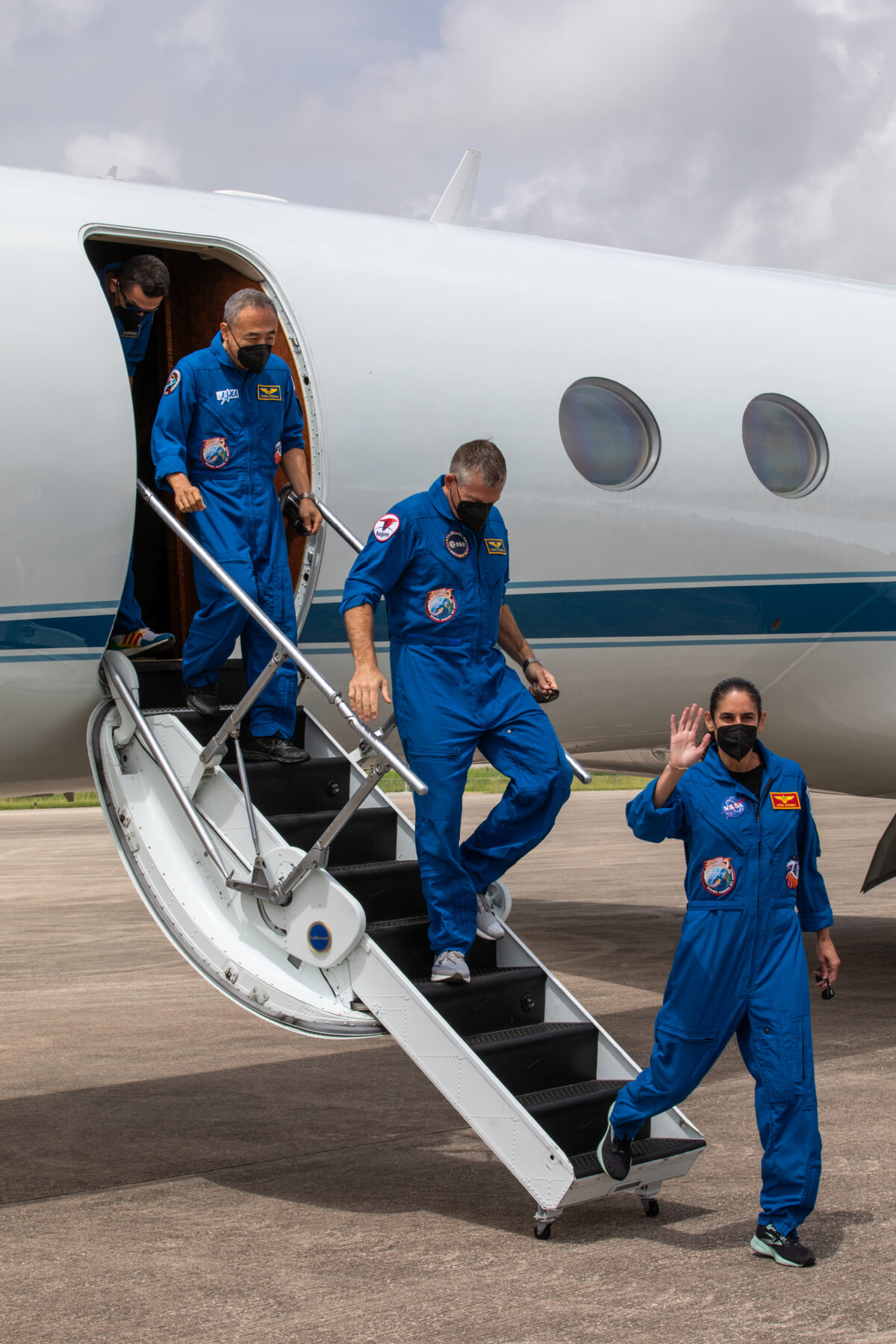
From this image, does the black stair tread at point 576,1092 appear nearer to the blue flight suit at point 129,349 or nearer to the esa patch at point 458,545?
the esa patch at point 458,545

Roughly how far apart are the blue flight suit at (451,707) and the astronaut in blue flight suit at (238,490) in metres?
0.63

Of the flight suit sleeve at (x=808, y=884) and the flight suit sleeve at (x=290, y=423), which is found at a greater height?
the flight suit sleeve at (x=290, y=423)

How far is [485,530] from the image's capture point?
18.4ft

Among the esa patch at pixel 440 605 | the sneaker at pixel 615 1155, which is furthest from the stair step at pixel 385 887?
the sneaker at pixel 615 1155

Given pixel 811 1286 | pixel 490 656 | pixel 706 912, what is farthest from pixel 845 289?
pixel 811 1286

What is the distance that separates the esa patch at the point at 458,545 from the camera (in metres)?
5.47

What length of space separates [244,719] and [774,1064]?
255 centimetres

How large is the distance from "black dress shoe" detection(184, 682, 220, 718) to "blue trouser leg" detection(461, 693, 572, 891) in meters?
1.12

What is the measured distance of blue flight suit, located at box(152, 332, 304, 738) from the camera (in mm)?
5734

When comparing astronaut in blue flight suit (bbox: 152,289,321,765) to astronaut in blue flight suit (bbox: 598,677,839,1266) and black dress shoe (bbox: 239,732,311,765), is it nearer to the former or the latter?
black dress shoe (bbox: 239,732,311,765)

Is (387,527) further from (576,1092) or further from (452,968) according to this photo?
(576,1092)

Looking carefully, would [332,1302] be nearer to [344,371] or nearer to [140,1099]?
[140,1099]

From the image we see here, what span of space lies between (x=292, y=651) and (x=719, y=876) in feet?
5.55

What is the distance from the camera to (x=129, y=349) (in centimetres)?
623
